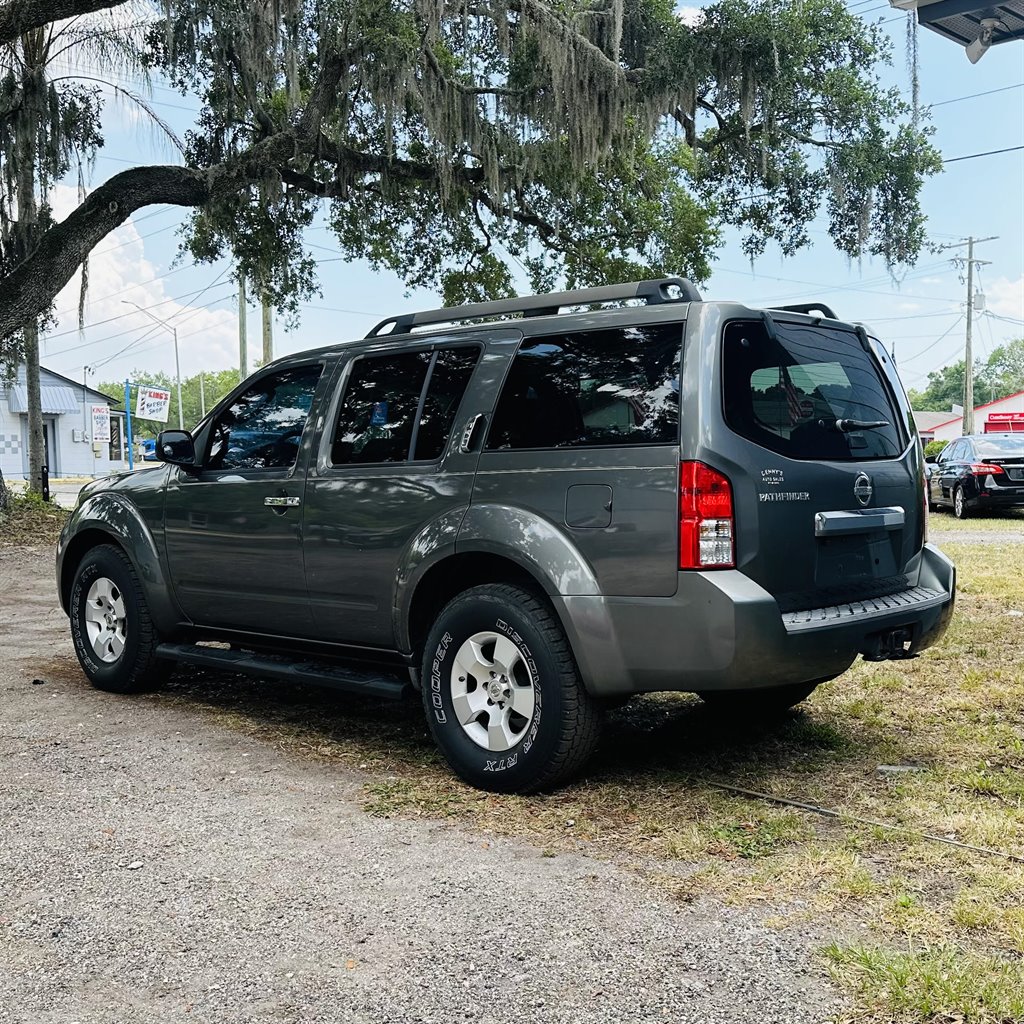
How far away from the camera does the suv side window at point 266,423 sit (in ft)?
18.5

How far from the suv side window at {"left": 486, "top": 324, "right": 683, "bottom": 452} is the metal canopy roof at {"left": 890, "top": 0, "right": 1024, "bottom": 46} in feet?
13.7

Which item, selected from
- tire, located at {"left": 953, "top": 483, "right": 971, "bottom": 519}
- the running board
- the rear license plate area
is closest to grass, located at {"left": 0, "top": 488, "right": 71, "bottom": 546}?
the running board

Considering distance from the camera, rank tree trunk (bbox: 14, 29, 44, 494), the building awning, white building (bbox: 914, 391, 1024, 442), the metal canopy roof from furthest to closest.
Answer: the building awning < white building (bbox: 914, 391, 1024, 442) < tree trunk (bbox: 14, 29, 44, 494) < the metal canopy roof

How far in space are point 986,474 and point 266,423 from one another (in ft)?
50.4

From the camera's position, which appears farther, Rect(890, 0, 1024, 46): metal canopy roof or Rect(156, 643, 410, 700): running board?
Rect(890, 0, 1024, 46): metal canopy roof

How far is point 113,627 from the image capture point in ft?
21.2

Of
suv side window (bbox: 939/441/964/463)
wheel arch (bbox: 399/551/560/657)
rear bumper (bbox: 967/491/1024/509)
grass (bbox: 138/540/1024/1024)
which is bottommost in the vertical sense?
grass (bbox: 138/540/1024/1024)

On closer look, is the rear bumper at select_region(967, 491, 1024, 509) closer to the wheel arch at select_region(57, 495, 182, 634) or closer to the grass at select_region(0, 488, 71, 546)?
the grass at select_region(0, 488, 71, 546)

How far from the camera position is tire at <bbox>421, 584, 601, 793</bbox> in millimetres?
4297

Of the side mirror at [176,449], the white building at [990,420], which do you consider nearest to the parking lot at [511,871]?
the side mirror at [176,449]

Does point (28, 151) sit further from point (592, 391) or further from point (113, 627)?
point (592, 391)

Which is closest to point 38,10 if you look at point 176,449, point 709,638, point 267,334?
point 176,449

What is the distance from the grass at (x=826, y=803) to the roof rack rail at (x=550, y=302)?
2.02 meters

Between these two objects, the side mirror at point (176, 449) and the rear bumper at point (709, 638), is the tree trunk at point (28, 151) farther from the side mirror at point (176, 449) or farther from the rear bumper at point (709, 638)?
the rear bumper at point (709, 638)
